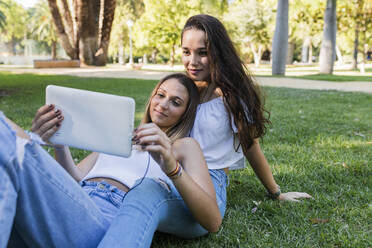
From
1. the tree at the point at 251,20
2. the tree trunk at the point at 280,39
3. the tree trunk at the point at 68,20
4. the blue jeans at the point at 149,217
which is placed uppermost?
the tree at the point at 251,20

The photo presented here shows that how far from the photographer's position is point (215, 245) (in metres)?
2.04

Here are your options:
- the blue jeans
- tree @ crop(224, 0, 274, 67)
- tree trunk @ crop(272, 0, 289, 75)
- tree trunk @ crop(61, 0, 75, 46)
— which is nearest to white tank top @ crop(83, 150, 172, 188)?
the blue jeans

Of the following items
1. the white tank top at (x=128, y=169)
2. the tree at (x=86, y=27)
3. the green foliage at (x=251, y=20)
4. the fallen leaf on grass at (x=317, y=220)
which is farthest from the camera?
the green foliage at (x=251, y=20)

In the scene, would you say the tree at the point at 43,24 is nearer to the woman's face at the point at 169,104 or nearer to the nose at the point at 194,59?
the nose at the point at 194,59

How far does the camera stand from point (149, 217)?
5.27 feet

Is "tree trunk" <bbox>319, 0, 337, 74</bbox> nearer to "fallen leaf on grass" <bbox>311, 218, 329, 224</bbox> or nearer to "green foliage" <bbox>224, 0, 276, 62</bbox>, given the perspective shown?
"green foliage" <bbox>224, 0, 276, 62</bbox>

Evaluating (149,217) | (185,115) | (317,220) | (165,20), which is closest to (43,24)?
(165,20)

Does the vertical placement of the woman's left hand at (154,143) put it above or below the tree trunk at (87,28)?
below

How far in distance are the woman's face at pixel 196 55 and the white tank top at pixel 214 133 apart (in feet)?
0.77

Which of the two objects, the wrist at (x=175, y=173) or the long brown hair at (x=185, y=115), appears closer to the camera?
the wrist at (x=175, y=173)

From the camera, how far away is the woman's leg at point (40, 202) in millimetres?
1135

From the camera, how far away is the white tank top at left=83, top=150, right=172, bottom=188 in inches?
77.6

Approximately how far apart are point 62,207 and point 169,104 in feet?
3.10

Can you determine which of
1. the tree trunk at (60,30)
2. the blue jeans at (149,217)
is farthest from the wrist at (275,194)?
the tree trunk at (60,30)
